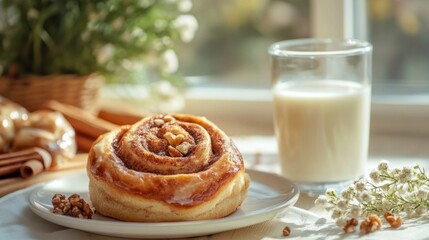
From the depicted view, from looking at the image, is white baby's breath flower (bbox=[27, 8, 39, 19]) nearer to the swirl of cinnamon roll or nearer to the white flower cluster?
the swirl of cinnamon roll

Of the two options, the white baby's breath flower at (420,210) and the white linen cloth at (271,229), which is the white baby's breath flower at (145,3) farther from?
the white baby's breath flower at (420,210)

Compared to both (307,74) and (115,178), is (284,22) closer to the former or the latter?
(307,74)

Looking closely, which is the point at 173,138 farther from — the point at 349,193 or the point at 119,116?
the point at 119,116

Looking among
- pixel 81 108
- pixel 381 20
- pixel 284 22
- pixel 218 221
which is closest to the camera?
pixel 218 221

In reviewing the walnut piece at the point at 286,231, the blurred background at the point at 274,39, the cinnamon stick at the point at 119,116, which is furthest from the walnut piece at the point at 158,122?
Result: the blurred background at the point at 274,39

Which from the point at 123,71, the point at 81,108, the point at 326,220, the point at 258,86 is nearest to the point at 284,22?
the point at 258,86

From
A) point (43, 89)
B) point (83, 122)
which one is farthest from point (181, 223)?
point (43, 89)
